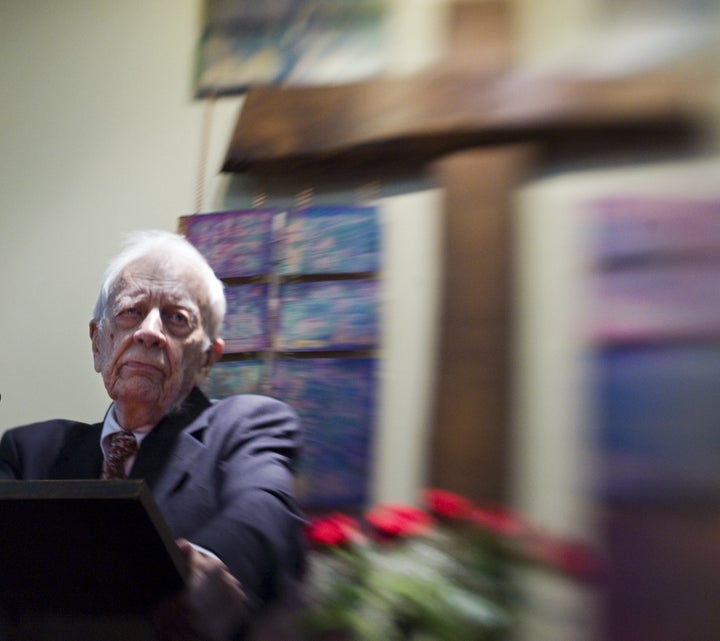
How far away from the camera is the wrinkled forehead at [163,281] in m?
1.69

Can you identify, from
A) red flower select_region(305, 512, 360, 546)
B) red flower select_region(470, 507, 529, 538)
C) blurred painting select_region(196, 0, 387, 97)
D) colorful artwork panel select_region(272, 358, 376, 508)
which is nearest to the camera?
red flower select_region(470, 507, 529, 538)

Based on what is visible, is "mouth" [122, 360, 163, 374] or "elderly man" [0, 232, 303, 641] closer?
"elderly man" [0, 232, 303, 641]

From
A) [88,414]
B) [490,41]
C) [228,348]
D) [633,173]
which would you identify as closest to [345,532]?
[228,348]

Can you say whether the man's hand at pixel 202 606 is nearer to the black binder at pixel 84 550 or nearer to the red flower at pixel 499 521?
the black binder at pixel 84 550

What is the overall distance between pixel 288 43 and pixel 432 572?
1058 millimetres

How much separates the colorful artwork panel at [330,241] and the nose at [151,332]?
0.24 metres

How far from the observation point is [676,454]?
1.43 m

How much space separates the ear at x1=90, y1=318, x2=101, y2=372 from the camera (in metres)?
1.72

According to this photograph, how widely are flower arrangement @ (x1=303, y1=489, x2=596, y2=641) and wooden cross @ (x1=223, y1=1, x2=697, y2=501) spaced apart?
13 centimetres

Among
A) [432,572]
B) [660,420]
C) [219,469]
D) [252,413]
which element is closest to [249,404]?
[252,413]

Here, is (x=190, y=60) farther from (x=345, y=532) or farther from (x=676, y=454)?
(x=676, y=454)

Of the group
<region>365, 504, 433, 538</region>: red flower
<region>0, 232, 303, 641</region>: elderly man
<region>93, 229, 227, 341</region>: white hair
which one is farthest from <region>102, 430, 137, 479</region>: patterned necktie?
<region>365, 504, 433, 538</region>: red flower

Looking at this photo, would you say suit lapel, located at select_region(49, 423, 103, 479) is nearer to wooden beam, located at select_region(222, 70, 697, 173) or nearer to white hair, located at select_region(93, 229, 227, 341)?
white hair, located at select_region(93, 229, 227, 341)

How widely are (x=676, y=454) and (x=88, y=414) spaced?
96 centimetres
